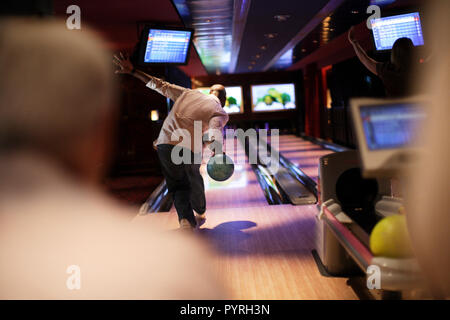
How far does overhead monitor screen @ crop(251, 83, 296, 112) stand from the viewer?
648 inches

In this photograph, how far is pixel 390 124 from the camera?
5.30 feet

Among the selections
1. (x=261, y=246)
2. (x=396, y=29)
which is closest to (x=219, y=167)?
(x=261, y=246)

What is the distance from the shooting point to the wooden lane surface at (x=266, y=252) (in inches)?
98.7

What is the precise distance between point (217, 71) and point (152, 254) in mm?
13339

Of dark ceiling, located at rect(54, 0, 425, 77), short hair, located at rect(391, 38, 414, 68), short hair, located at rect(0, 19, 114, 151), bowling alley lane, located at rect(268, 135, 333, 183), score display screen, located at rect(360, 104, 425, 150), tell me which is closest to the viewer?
score display screen, located at rect(360, 104, 425, 150)

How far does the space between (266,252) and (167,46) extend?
3096 millimetres

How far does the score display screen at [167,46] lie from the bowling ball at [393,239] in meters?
3.83

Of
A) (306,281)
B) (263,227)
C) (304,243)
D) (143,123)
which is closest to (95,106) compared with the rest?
(143,123)

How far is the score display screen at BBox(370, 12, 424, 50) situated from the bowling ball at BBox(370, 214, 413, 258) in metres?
2.82

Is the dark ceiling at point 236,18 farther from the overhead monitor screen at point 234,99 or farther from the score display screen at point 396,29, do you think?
the overhead monitor screen at point 234,99

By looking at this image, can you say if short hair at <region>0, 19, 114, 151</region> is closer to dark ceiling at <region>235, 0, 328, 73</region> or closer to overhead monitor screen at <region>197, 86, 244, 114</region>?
dark ceiling at <region>235, 0, 328, 73</region>

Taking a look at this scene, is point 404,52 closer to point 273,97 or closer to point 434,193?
point 434,193

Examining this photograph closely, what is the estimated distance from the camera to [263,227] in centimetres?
394

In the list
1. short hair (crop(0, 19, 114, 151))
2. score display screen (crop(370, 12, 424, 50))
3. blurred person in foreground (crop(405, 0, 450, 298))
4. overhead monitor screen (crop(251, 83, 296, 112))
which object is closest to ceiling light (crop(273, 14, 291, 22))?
score display screen (crop(370, 12, 424, 50))
